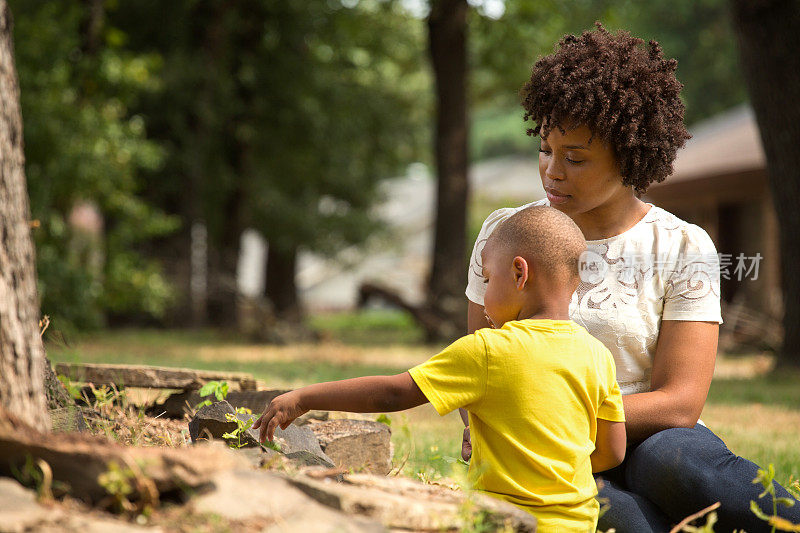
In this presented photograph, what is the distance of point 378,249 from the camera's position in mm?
19234

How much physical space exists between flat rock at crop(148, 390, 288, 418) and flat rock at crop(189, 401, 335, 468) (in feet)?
1.47

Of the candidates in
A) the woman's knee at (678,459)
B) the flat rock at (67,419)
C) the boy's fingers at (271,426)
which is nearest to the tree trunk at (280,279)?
the flat rock at (67,419)

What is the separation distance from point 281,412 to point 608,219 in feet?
4.39

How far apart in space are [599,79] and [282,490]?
175cm

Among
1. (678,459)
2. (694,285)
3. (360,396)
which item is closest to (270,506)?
(360,396)

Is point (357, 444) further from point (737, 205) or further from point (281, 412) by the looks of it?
point (737, 205)

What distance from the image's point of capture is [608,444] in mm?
2508

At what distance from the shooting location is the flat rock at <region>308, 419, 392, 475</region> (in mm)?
3396

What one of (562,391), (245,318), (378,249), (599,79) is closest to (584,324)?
(562,391)

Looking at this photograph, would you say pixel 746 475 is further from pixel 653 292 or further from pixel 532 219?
pixel 532 219

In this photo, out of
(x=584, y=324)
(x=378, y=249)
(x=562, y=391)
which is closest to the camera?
(x=562, y=391)

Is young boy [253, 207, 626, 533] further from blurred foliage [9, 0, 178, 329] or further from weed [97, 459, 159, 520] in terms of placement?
blurred foliage [9, 0, 178, 329]

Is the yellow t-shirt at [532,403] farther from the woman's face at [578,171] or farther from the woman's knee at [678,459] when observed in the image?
the woman's face at [578,171]

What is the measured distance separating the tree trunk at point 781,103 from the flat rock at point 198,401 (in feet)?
23.8
